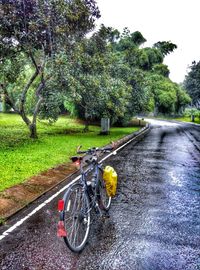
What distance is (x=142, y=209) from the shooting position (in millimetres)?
7418

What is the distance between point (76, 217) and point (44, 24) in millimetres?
15360

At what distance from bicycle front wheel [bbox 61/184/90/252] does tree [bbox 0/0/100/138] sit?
14387 millimetres

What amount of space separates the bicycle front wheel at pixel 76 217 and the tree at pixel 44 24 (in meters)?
14.4

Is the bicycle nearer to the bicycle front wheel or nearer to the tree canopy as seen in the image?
the bicycle front wheel

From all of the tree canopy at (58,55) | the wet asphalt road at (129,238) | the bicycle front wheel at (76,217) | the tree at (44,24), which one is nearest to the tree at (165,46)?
the tree canopy at (58,55)

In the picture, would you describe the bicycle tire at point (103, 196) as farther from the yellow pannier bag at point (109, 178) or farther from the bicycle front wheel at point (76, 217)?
the bicycle front wheel at point (76, 217)

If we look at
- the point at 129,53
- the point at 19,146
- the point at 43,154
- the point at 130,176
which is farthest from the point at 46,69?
the point at 129,53

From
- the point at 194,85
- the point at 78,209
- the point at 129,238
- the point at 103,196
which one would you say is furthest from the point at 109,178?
the point at 194,85

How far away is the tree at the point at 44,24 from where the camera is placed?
18188 millimetres

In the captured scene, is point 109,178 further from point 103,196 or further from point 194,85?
point 194,85

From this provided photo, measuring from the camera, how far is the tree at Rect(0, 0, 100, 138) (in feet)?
59.7

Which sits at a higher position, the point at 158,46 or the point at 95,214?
the point at 158,46

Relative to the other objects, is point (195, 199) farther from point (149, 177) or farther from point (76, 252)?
point (76, 252)

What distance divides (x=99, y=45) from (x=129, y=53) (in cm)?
971
